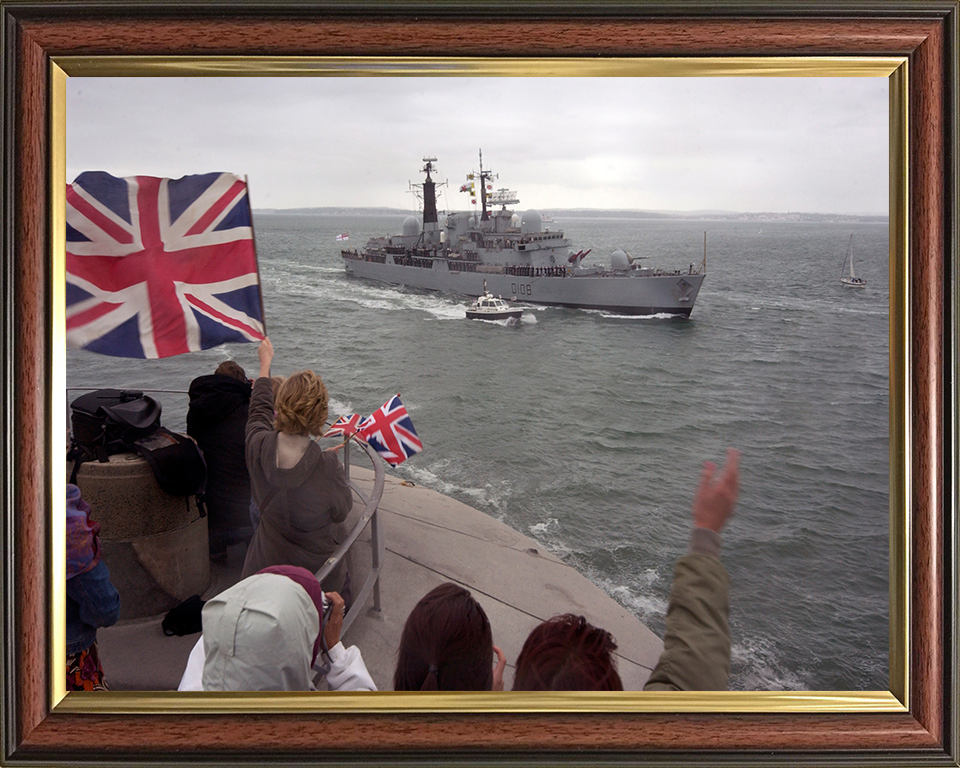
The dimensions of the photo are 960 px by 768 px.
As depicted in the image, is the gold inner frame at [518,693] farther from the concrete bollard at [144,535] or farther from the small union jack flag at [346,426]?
the small union jack flag at [346,426]

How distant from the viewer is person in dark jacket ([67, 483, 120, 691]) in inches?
75.0

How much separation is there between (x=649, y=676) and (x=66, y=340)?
202 cm

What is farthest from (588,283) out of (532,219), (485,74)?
(485,74)

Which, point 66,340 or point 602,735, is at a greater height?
point 66,340

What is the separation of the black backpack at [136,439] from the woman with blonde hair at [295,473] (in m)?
0.37

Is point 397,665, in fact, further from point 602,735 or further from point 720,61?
point 720,61

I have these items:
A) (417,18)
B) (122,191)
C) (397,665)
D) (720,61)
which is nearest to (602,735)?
(397,665)

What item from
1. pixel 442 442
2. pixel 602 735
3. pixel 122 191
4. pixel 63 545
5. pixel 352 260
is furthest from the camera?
pixel 442 442

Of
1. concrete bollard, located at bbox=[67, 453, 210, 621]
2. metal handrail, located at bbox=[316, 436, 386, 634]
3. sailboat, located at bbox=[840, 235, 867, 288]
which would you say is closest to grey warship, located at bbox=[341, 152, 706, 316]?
sailboat, located at bbox=[840, 235, 867, 288]

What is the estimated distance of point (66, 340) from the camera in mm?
1929

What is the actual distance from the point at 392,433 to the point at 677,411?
1.34 metres

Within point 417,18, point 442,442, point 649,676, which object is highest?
point 417,18

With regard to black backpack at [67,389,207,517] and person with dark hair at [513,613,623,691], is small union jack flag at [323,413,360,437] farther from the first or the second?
person with dark hair at [513,613,623,691]

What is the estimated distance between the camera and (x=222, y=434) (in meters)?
2.47
